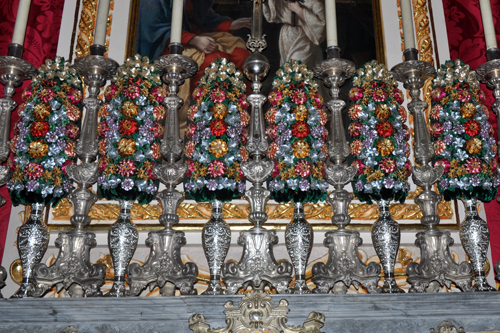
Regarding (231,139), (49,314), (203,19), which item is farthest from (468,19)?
(49,314)

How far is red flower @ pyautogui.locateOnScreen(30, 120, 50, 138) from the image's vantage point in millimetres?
2359

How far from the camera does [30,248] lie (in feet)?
7.38

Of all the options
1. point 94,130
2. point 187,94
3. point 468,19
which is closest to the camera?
point 94,130

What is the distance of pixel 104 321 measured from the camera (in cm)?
204

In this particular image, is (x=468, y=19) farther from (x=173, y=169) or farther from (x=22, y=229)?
(x=22, y=229)

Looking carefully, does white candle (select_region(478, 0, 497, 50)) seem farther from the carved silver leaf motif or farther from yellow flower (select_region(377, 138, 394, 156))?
the carved silver leaf motif

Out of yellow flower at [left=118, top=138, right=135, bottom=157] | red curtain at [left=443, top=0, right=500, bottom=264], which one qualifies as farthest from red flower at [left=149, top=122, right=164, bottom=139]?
red curtain at [left=443, top=0, right=500, bottom=264]

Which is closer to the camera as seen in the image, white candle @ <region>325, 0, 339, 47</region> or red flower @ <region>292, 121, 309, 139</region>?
red flower @ <region>292, 121, 309, 139</region>

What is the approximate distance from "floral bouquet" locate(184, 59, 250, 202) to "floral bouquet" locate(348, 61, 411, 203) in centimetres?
48

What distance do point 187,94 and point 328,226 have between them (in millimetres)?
1001

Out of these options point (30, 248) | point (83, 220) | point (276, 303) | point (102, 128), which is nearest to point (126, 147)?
point (102, 128)

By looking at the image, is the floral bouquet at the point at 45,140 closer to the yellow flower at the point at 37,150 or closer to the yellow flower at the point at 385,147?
the yellow flower at the point at 37,150

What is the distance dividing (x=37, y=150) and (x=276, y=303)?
114 cm

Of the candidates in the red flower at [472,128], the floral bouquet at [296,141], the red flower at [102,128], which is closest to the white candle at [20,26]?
the red flower at [102,128]
